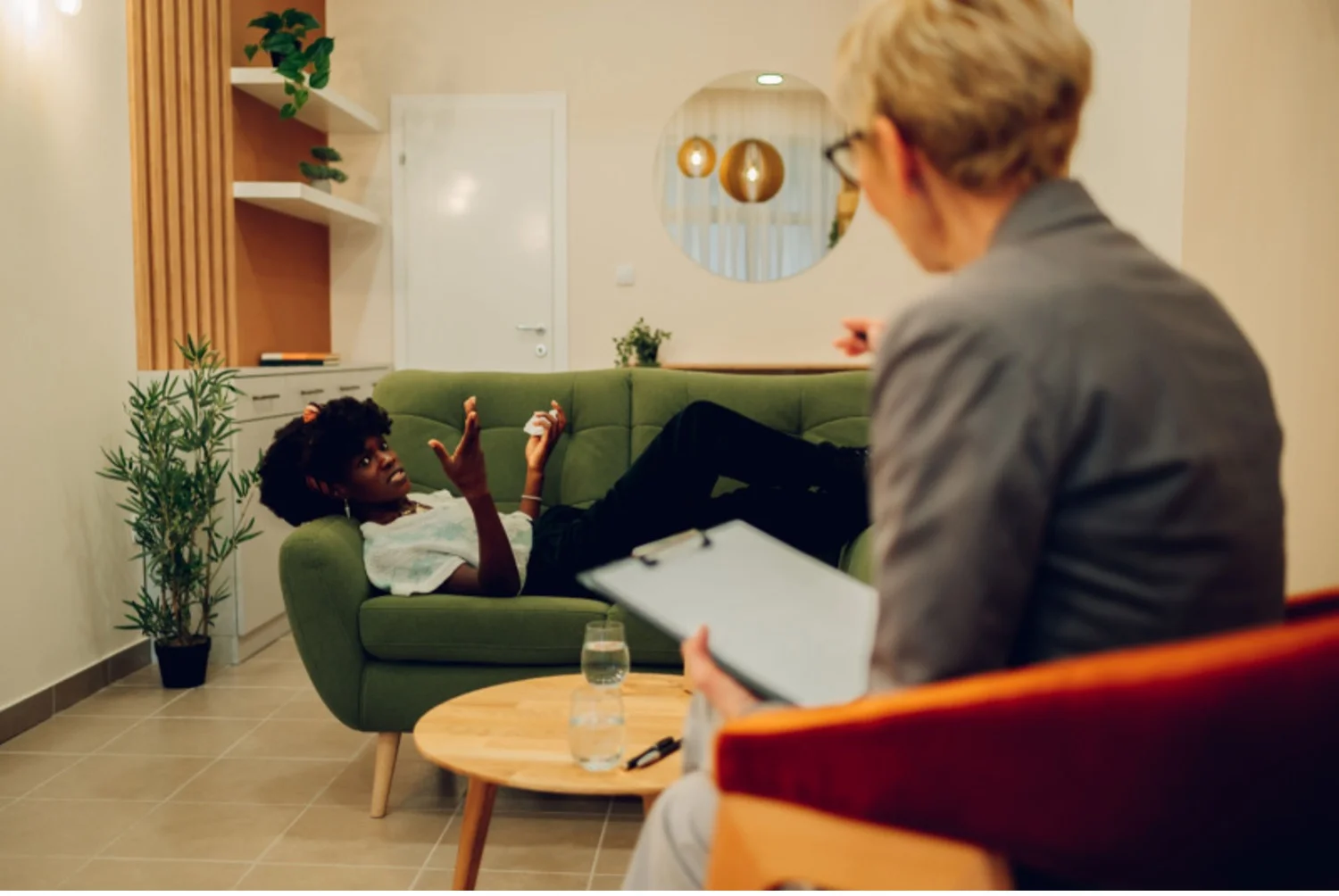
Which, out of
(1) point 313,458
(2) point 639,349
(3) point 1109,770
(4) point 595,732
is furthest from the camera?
(2) point 639,349

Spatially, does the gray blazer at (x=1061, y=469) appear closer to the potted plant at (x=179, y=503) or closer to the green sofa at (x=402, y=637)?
the green sofa at (x=402, y=637)

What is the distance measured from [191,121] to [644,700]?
3263 mm

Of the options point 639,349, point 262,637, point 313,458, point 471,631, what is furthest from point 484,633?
point 639,349

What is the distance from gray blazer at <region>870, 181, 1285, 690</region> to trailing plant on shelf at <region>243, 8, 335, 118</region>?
434cm

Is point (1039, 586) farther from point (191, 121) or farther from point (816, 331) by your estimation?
point (816, 331)

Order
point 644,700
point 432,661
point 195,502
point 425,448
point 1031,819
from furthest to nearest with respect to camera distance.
A: point 195,502 < point 425,448 < point 432,661 < point 644,700 < point 1031,819

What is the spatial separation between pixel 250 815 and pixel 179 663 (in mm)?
1168

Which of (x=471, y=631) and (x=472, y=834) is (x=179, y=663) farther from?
(x=472, y=834)

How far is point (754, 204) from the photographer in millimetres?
5906

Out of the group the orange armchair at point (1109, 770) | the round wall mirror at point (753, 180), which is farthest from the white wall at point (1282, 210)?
the round wall mirror at point (753, 180)

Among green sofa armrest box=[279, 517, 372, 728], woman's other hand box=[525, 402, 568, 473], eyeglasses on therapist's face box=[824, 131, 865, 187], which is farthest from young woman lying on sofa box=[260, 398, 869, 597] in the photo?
eyeglasses on therapist's face box=[824, 131, 865, 187]

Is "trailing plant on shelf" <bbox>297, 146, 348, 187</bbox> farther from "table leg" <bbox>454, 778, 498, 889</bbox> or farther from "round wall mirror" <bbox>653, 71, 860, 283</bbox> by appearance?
"table leg" <bbox>454, 778, 498, 889</bbox>

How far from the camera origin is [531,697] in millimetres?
2072

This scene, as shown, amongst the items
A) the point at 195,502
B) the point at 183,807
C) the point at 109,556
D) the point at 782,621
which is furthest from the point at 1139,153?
the point at 109,556
